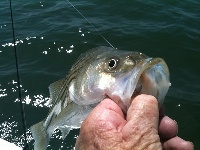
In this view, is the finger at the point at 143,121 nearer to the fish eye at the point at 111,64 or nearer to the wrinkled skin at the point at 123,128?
the wrinkled skin at the point at 123,128

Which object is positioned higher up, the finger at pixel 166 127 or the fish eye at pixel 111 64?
the fish eye at pixel 111 64

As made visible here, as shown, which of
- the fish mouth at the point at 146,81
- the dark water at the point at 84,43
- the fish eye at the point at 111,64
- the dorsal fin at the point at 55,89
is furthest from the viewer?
the dark water at the point at 84,43

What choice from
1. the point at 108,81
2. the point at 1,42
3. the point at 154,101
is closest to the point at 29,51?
the point at 1,42

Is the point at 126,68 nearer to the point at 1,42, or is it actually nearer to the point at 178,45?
the point at 178,45

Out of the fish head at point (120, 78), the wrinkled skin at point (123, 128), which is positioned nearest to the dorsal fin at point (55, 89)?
the fish head at point (120, 78)

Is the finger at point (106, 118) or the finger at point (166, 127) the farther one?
the finger at point (166, 127)

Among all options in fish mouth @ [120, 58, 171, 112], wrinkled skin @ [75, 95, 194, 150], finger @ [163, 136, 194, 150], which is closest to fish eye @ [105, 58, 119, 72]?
fish mouth @ [120, 58, 171, 112]
